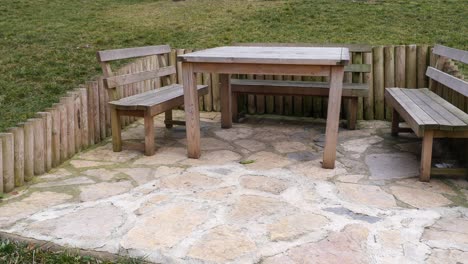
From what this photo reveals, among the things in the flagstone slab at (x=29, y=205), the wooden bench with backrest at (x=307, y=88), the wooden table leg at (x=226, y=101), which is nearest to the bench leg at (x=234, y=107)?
the wooden bench with backrest at (x=307, y=88)

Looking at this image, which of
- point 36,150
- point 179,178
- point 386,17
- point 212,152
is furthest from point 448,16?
point 36,150

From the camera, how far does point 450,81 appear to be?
4828 millimetres

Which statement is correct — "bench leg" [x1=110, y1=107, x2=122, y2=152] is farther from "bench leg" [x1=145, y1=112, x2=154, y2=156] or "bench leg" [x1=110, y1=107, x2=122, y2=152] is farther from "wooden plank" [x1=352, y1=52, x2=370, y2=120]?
"wooden plank" [x1=352, y1=52, x2=370, y2=120]

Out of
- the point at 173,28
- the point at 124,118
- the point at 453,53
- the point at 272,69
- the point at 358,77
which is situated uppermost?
the point at 173,28

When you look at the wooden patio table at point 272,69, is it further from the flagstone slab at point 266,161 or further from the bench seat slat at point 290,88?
the bench seat slat at point 290,88

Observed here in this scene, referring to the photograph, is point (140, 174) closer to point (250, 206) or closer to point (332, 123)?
point (250, 206)

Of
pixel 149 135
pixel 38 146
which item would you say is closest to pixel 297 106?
pixel 149 135

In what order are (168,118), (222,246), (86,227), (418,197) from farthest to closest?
(168,118) < (418,197) < (86,227) < (222,246)

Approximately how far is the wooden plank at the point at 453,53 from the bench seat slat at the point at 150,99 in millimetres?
2777

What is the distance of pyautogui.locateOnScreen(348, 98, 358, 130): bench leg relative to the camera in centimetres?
616

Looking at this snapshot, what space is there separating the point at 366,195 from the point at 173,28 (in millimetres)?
7833

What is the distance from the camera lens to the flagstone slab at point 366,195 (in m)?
3.82

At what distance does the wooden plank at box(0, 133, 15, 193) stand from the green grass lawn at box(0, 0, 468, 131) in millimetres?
1962

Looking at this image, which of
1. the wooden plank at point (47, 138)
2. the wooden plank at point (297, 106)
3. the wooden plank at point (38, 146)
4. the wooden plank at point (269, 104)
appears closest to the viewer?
the wooden plank at point (38, 146)
